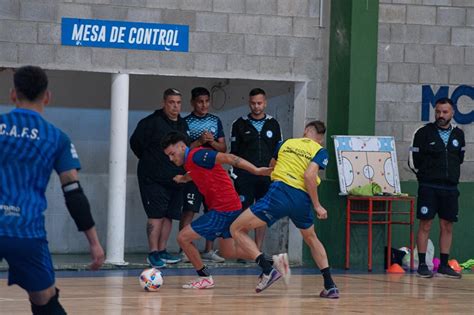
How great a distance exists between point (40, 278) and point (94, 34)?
7.98 meters

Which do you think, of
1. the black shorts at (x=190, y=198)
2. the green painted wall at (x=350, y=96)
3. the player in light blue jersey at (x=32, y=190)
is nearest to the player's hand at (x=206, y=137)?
the black shorts at (x=190, y=198)

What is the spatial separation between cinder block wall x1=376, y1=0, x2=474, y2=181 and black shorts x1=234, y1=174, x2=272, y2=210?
195cm

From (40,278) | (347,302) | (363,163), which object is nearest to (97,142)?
(363,163)

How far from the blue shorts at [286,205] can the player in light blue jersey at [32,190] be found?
4.74 meters

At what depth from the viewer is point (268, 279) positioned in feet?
35.3

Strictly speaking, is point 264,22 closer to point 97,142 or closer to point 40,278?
point 97,142

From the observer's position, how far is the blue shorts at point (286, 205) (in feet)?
35.0

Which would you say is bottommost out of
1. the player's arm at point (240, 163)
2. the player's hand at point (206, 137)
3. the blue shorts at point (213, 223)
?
the blue shorts at point (213, 223)

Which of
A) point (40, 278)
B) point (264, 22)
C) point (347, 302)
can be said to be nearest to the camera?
point (40, 278)

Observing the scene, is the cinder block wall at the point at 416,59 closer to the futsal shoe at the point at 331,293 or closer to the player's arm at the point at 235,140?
the player's arm at the point at 235,140

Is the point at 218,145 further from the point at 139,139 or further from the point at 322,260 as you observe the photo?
the point at 322,260

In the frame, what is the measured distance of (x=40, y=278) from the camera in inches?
232

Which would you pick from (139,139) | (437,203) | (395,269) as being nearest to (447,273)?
(395,269)

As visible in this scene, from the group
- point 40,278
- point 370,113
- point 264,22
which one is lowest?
point 40,278
